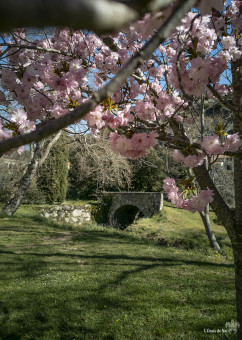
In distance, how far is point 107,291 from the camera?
4.18 m

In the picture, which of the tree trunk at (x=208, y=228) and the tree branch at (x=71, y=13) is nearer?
the tree branch at (x=71, y=13)

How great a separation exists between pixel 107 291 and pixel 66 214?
9.86 metres

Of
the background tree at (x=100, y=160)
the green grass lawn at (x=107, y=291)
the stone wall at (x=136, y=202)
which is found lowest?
the green grass lawn at (x=107, y=291)

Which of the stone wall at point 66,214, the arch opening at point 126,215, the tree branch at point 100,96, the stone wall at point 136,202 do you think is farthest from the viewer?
the arch opening at point 126,215

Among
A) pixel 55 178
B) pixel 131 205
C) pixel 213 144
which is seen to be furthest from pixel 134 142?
pixel 55 178

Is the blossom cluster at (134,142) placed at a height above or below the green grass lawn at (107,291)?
above

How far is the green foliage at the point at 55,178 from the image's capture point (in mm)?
17703

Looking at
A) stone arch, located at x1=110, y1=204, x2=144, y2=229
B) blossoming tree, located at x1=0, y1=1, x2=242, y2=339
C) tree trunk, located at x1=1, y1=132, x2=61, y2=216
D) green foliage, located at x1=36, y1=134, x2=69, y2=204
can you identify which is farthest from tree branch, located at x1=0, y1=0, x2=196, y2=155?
green foliage, located at x1=36, y1=134, x2=69, y2=204

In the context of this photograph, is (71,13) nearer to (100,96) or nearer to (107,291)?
(100,96)

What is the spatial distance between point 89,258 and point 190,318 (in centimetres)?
331

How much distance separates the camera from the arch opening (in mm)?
16844

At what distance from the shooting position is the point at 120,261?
239 inches

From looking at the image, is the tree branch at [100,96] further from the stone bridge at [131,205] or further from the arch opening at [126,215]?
Answer: the arch opening at [126,215]

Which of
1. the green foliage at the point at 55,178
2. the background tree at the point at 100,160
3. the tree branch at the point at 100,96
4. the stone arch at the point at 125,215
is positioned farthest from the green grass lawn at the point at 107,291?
the green foliage at the point at 55,178
